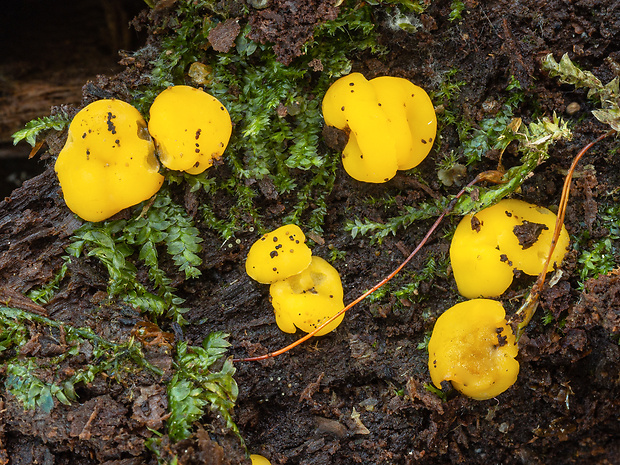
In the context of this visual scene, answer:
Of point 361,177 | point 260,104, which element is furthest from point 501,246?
point 260,104

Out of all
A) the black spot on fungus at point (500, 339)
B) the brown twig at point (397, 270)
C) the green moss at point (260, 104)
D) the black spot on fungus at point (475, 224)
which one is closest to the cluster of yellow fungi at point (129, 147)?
the green moss at point (260, 104)

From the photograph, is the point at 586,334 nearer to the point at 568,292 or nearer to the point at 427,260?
the point at 568,292

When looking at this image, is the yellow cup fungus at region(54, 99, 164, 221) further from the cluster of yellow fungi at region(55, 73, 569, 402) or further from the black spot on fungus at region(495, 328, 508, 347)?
the black spot on fungus at region(495, 328, 508, 347)

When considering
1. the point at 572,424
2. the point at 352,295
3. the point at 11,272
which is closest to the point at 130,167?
the point at 11,272

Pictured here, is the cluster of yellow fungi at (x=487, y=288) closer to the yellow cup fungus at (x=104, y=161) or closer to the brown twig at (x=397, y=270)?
the brown twig at (x=397, y=270)

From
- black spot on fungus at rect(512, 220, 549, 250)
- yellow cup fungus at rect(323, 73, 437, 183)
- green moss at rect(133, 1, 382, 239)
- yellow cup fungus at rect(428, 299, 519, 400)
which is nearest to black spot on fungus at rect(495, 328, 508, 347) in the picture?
yellow cup fungus at rect(428, 299, 519, 400)

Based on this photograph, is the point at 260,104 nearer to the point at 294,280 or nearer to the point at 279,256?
the point at 279,256
